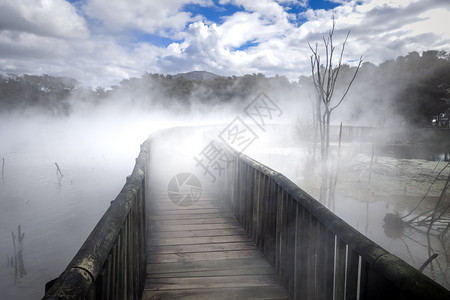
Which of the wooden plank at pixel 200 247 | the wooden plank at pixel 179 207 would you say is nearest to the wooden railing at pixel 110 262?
the wooden plank at pixel 200 247

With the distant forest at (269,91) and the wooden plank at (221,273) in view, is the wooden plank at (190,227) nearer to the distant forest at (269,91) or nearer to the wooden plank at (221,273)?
the wooden plank at (221,273)

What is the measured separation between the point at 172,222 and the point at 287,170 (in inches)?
367

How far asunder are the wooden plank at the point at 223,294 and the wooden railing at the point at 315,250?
0.48 feet

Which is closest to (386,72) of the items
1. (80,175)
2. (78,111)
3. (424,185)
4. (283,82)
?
(283,82)

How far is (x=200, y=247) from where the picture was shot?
3.53 metres

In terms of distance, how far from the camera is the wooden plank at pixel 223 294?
254 cm

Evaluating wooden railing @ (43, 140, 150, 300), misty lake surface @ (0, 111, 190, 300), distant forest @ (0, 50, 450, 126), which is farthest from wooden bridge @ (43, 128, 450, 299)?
distant forest @ (0, 50, 450, 126)

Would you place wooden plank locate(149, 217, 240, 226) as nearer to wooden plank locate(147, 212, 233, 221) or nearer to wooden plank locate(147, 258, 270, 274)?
wooden plank locate(147, 212, 233, 221)

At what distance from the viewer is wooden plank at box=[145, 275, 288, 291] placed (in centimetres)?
269

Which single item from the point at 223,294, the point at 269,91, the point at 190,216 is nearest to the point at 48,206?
the point at 190,216

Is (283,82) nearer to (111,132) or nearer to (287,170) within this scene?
(111,132)

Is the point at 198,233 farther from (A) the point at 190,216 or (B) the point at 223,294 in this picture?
(B) the point at 223,294

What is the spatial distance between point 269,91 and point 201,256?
41348mm

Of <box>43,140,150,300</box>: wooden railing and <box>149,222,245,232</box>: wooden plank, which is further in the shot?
<box>149,222,245,232</box>: wooden plank
